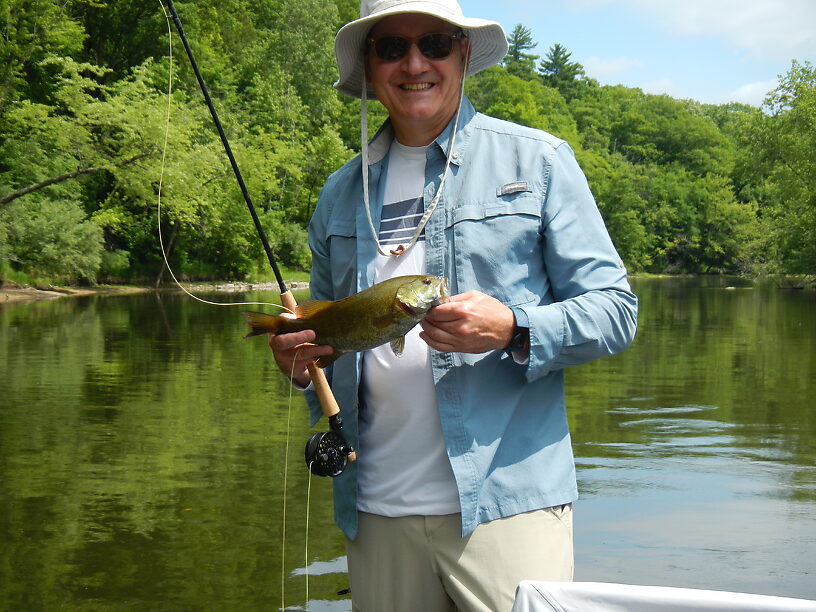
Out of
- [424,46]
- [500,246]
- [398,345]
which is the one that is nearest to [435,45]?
[424,46]

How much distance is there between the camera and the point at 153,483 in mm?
7520

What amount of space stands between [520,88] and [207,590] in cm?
8185

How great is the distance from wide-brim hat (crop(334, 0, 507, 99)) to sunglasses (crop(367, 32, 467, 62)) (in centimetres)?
6

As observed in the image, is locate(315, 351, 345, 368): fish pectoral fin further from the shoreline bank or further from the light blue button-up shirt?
the shoreline bank

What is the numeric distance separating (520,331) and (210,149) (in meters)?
36.0

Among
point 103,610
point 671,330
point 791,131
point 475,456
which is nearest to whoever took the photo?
point 475,456

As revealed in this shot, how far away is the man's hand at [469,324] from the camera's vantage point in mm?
2211

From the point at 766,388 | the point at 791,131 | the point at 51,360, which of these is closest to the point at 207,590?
the point at 766,388

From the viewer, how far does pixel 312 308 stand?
2531 millimetres

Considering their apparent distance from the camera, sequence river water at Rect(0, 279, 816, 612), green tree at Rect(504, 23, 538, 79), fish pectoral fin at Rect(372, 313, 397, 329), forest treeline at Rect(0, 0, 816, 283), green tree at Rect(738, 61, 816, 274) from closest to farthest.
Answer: fish pectoral fin at Rect(372, 313, 397, 329)
river water at Rect(0, 279, 816, 612)
forest treeline at Rect(0, 0, 816, 283)
green tree at Rect(738, 61, 816, 274)
green tree at Rect(504, 23, 538, 79)

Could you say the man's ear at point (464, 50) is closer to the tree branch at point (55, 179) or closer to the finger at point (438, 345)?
the finger at point (438, 345)

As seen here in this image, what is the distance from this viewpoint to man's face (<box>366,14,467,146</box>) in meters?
2.60

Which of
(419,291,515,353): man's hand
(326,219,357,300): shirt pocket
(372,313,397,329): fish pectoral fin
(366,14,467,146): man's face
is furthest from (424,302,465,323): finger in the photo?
(366,14,467,146): man's face

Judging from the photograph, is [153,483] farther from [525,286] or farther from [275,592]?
[525,286]
